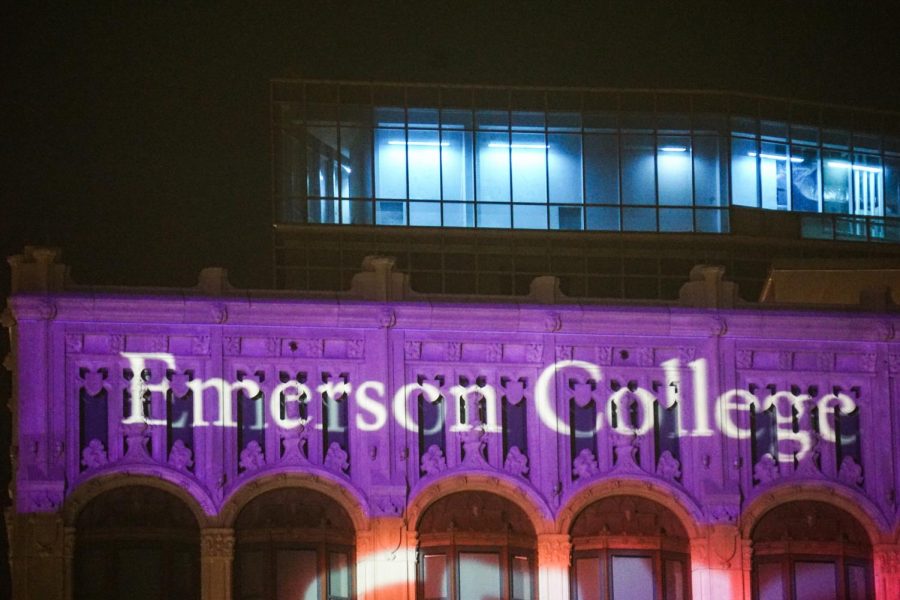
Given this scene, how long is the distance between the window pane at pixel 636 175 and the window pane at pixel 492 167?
4.02m

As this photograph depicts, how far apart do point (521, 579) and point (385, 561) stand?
11.3 ft

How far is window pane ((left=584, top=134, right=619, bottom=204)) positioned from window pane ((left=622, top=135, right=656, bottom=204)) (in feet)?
0.92

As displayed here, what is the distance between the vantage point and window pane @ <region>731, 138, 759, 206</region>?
69.2 meters

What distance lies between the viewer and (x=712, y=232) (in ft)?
226

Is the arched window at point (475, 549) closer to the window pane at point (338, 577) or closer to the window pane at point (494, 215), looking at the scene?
the window pane at point (338, 577)

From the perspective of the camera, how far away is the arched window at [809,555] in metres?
50.5

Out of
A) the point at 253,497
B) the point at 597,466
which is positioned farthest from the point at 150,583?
the point at 597,466

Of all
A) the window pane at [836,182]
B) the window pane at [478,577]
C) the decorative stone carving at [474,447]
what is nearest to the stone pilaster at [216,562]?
the window pane at [478,577]

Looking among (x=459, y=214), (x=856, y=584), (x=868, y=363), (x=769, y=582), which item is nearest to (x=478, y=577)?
(x=769, y=582)

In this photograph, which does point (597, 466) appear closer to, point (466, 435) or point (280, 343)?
point (466, 435)

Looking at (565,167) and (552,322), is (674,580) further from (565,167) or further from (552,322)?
(565,167)

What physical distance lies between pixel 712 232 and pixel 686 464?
19548 millimetres

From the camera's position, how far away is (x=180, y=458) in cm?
4888

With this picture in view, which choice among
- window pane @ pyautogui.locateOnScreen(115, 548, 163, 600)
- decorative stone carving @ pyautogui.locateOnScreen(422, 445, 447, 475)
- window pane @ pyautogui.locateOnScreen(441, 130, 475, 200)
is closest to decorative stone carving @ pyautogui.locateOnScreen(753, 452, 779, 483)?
decorative stone carving @ pyautogui.locateOnScreen(422, 445, 447, 475)
